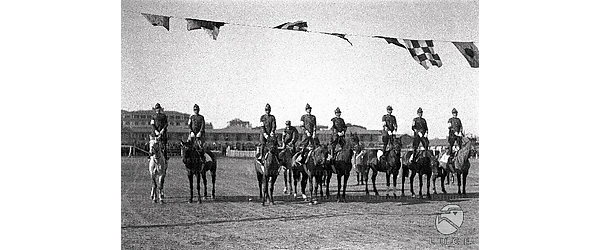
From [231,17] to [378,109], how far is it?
5.80 feet

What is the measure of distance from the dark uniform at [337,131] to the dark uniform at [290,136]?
1.32ft

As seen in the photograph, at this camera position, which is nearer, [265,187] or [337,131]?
[265,187]

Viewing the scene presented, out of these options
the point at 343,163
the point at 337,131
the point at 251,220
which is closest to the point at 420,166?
the point at 343,163

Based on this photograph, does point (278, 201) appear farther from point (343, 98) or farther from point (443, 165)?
point (443, 165)

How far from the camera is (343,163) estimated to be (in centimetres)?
650

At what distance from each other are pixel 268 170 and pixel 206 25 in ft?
5.07

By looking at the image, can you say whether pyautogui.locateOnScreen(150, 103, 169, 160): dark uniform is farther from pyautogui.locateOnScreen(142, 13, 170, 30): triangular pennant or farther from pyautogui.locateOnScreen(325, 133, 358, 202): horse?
pyautogui.locateOnScreen(325, 133, 358, 202): horse

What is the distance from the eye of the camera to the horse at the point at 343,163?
6.45 m

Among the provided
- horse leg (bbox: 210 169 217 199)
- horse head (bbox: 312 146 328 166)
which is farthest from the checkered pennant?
horse leg (bbox: 210 169 217 199)

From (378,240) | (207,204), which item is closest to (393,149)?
(378,240)

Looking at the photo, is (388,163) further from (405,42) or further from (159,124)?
(159,124)

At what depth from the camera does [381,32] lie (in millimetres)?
6492

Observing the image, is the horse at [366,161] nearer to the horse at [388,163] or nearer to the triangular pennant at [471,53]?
the horse at [388,163]

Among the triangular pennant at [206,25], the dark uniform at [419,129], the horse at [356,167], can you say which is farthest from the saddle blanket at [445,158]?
the triangular pennant at [206,25]
